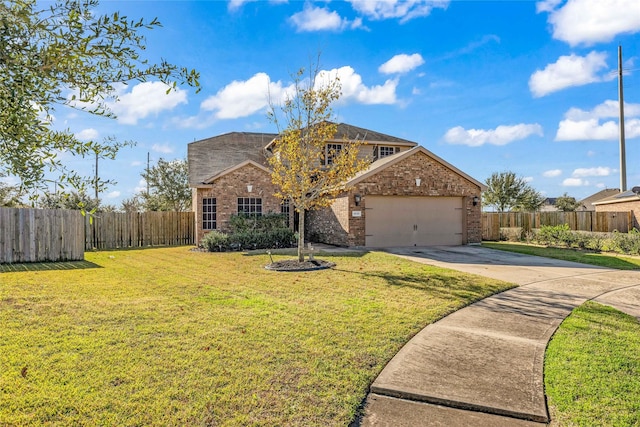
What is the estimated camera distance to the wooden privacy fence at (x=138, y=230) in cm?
1745

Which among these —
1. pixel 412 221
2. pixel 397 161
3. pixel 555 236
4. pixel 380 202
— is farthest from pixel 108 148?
pixel 555 236

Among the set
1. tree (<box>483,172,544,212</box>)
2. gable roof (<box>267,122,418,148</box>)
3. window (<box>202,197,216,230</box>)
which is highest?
gable roof (<box>267,122,418,148</box>)

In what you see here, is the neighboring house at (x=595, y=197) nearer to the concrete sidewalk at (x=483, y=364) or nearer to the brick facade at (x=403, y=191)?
the brick facade at (x=403, y=191)

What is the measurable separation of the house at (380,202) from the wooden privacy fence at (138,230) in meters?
2.18

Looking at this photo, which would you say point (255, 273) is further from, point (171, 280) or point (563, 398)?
point (563, 398)

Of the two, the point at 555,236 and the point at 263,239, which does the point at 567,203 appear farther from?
the point at 263,239

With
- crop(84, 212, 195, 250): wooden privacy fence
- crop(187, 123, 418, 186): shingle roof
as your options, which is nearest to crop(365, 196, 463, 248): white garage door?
crop(187, 123, 418, 186): shingle roof

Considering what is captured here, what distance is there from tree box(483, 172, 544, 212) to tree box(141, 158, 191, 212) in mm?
26680

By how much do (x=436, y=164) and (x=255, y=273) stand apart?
10.1m

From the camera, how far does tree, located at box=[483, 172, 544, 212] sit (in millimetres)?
34812

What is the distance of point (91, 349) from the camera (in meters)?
4.33

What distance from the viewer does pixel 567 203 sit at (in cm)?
4300

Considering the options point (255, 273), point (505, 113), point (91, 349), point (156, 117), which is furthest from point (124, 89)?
point (505, 113)

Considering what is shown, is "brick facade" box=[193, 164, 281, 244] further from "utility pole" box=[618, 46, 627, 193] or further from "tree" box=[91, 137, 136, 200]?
"utility pole" box=[618, 46, 627, 193]
